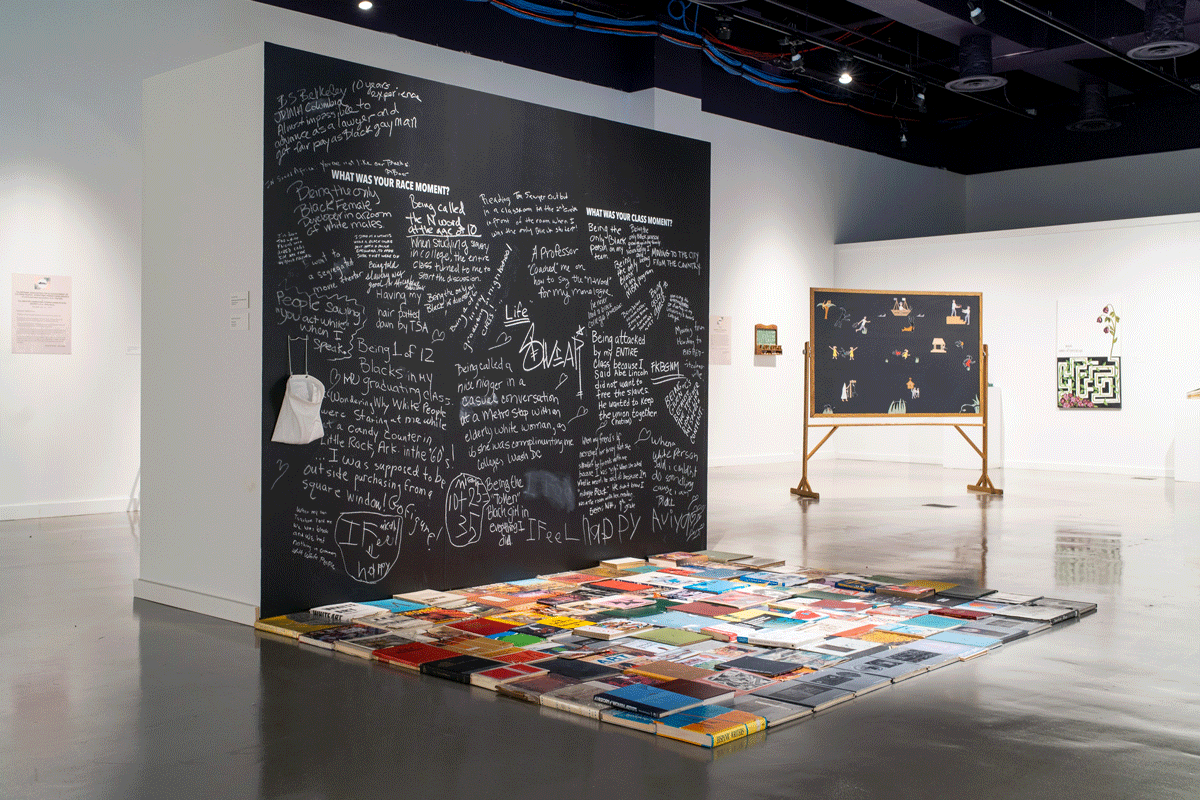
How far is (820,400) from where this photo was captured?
10070 millimetres

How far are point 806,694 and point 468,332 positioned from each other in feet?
8.46

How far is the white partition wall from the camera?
15.6ft

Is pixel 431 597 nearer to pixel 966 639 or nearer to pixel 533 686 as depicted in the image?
pixel 533 686

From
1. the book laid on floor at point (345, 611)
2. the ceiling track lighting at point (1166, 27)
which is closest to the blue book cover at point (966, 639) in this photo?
the book laid on floor at point (345, 611)

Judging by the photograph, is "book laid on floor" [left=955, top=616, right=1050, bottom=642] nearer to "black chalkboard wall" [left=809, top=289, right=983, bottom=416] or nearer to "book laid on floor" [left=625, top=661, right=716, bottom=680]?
"book laid on floor" [left=625, top=661, right=716, bottom=680]

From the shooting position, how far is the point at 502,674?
3.84 metres

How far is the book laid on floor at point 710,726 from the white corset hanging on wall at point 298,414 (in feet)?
7.16

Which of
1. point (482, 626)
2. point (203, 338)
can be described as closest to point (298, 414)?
point (203, 338)

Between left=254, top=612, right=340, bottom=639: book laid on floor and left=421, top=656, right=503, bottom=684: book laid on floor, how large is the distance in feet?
2.46

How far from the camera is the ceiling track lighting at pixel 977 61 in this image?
35.2ft

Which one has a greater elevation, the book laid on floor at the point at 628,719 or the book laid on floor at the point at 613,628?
the book laid on floor at the point at 613,628

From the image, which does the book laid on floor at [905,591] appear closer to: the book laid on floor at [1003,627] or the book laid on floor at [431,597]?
the book laid on floor at [1003,627]

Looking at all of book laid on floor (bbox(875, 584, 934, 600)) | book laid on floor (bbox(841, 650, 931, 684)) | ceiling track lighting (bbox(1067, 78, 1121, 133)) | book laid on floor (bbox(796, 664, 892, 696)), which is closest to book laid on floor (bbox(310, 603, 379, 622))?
book laid on floor (bbox(796, 664, 892, 696))

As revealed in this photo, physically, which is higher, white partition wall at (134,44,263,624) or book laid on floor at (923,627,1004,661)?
white partition wall at (134,44,263,624)
